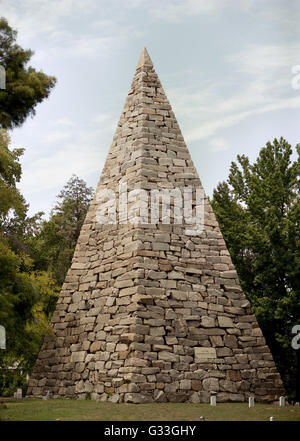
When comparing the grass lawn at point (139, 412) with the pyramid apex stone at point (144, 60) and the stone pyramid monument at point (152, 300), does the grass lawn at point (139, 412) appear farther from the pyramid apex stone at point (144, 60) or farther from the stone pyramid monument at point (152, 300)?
the pyramid apex stone at point (144, 60)

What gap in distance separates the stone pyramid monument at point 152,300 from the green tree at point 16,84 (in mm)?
4338

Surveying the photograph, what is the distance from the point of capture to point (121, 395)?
11664 mm

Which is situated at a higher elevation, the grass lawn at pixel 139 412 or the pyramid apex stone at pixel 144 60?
the pyramid apex stone at pixel 144 60

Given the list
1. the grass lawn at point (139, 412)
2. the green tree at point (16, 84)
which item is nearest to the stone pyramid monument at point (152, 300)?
the grass lawn at point (139, 412)

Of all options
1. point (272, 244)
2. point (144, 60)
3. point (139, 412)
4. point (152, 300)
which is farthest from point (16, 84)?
point (272, 244)

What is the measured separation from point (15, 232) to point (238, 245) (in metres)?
8.15

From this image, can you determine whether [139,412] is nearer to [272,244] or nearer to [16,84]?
[16,84]

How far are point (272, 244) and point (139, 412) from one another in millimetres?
10043

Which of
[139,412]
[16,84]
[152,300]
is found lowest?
[139,412]

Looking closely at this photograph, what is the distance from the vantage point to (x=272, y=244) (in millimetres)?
18766

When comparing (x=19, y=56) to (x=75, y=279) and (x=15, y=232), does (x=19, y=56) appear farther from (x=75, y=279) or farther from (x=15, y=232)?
(x=15, y=232)

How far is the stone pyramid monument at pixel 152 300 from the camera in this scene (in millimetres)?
12156

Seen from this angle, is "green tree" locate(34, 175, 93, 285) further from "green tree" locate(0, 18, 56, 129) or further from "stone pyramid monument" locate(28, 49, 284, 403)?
"green tree" locate(0, 18, 56, 129)
